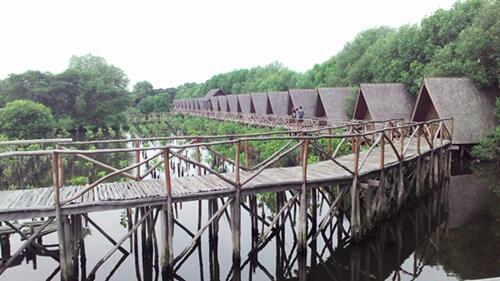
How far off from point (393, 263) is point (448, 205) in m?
5.34

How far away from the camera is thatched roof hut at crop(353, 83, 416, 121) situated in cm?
2217

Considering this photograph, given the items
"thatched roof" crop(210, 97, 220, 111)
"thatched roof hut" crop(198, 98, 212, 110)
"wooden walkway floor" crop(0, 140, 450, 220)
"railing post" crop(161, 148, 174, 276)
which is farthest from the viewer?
"thatched roof hut" crop(198, 98, 212, 110)

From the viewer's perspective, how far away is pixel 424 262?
9555mm

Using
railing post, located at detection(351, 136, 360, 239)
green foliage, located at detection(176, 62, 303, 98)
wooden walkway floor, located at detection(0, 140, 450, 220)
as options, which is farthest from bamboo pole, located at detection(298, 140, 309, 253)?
green foliage, located at detection(176, 62, 303, 98)

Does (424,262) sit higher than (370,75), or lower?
lower

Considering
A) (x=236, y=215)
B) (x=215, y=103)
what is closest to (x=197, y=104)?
(x=215, y=103)

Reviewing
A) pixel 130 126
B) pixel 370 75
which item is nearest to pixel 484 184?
pixel 370 75

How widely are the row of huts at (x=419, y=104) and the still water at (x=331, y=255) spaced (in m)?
7.57

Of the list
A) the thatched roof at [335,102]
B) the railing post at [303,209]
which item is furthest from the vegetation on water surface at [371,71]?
the railing post at [303,209]

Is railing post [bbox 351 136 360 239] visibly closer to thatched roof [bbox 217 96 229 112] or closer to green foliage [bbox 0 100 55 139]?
green foliage [bbox 0 100 55 139]

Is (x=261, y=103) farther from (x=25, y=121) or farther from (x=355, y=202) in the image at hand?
(x=355, y=202)

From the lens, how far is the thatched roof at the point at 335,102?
2588cm

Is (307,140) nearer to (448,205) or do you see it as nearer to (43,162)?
(448,205)

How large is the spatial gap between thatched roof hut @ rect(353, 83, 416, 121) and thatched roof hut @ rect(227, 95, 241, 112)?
19.6m
